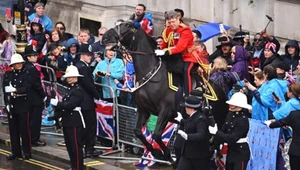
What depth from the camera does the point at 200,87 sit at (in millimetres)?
12844

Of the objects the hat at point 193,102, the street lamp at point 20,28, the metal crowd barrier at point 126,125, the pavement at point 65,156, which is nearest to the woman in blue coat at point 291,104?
the hat at point 193,102

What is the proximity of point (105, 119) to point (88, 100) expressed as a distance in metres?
1.56

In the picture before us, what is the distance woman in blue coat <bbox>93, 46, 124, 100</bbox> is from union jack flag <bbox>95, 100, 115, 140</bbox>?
202 millimetres

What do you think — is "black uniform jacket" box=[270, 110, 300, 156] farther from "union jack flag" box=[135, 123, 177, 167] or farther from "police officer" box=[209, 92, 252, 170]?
"union jack flag" box=[135, 123, 177, 167]

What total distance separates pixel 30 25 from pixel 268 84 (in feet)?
28.6

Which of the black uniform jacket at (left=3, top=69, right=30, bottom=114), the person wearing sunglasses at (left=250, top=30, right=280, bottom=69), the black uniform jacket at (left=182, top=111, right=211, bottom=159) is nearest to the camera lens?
the black uniform jacket at (left=182, top=111, right=211, bottom=159)

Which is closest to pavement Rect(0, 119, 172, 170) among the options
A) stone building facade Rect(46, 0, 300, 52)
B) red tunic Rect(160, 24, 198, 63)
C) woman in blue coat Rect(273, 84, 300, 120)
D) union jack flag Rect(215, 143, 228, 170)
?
union jack flag Rect(215, 143, 228, 170)

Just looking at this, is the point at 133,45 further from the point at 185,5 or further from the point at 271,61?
the point at 185,5

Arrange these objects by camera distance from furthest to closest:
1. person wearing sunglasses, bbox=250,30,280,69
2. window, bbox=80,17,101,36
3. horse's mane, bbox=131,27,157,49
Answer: window, bbox=80,17,101,36
person wearing sunglasses, bbox=250,30,280,69
horse's mane, bbox=131,27,157,49

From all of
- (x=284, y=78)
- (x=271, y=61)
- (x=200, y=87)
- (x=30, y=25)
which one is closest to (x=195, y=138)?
(x=200, y=87)

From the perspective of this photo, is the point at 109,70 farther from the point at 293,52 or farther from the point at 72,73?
the point at 293,52

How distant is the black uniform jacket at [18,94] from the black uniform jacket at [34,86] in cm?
13

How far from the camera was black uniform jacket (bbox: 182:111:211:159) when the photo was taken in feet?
35.0

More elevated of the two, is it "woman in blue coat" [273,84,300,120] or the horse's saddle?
the horse's saddle
